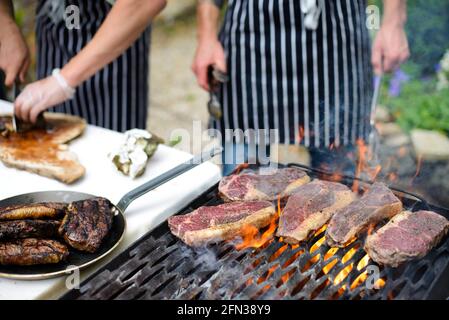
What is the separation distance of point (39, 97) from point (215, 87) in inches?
50.0

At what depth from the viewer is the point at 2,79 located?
13.4 ft

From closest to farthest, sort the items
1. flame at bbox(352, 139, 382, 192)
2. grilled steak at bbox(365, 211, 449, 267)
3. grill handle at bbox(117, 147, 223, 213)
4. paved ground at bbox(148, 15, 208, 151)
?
grilled steak at bbox(365, 211, 449, 267) < grill handle at bbox(117, 147, 223, 213) < flame at bbox(352, 139, 382, 192) < paved ground at bbox(148, 15, 208, 151)

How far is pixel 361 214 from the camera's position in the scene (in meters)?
2.10

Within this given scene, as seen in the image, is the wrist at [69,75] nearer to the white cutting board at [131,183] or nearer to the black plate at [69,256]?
the white cutting board at [131,183]

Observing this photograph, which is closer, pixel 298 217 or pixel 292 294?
pixel 292 294

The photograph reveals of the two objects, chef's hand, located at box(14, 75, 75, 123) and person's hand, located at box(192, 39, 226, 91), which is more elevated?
person's hand, located at box(192, 39, 226, 91)

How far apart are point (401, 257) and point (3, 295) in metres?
1.49

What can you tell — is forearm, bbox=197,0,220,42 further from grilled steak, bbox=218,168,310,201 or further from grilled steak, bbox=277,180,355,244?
grilled steak, bbox=277,180,355,244

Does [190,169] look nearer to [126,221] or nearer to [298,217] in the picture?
[126,221]

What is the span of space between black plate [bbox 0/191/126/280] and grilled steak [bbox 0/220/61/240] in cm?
13

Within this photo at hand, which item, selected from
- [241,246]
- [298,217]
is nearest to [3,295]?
[241,246]

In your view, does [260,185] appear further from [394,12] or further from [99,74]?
[99,74]

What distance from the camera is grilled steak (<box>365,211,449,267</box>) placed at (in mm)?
1875

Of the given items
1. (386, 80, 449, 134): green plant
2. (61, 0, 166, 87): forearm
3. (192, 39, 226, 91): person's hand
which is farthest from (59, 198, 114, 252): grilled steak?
(386, 80, 449, 134): green plant
